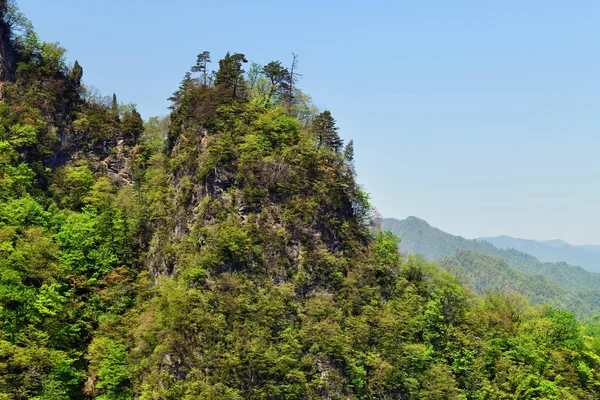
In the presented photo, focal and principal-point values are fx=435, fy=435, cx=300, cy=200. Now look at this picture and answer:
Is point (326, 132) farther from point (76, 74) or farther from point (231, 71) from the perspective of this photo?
point (76, 74)


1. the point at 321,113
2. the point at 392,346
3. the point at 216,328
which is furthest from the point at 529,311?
the point at 216,328

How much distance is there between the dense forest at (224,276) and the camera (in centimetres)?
3825

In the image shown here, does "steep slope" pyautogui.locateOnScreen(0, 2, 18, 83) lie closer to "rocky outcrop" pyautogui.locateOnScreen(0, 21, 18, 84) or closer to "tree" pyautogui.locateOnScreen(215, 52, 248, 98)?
"rocky outcrop" pyautogui.locateOnScreen(0, 21, 18, 84)

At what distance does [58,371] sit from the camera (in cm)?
3838

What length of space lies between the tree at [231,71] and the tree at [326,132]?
10.4m

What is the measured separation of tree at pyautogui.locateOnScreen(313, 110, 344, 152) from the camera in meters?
53.1

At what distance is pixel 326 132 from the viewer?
53094 millimetres

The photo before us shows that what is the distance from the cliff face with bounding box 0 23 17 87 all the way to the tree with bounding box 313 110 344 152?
3876 cm

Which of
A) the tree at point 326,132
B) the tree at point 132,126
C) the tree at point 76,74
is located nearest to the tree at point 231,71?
the tree at point 326,132

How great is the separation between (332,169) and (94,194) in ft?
94.7

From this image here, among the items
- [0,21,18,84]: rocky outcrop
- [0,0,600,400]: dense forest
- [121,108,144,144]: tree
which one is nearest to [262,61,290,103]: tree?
[0,0,600,400]: dense forest

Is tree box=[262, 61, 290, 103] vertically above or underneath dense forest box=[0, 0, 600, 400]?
above

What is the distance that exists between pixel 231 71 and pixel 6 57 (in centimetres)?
2944

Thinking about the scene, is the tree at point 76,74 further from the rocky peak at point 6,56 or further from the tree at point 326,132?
the tree at point 326,132
